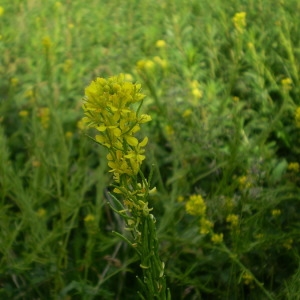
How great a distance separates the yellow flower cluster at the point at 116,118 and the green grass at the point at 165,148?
53cm

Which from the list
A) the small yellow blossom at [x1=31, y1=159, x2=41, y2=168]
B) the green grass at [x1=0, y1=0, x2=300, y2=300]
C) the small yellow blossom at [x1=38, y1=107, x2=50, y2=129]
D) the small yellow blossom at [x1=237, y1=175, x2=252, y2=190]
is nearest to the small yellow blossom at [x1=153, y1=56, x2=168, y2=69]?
the green grass at [x1=0, y1=0, x2=300, y2=300]

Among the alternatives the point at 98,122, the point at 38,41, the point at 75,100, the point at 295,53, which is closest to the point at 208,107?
the point at 295,53

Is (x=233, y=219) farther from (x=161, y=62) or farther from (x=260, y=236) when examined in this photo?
(x=161, y=62)

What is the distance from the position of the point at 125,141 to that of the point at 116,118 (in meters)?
0.04

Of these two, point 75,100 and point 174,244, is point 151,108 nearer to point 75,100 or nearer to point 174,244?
point 75,100

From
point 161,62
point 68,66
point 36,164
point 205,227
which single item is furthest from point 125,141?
point 68,66

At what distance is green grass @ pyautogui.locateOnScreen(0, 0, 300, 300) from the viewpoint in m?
1.69

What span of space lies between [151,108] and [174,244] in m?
0.91

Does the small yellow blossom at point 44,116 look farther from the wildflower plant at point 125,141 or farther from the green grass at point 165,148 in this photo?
the wildflower plant at point 125,141

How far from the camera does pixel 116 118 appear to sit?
94 centimetres

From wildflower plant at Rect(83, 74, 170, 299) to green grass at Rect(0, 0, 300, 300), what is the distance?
44 cm

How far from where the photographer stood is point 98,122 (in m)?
0.95

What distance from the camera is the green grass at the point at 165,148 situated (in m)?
1.69

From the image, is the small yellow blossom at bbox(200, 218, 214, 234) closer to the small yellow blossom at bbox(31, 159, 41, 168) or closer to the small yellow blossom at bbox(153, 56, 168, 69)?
the small yellow blossom at bbox(31, 159, 41, 168)
